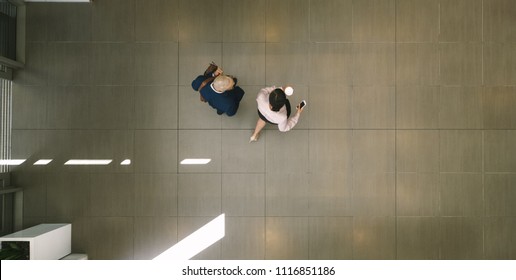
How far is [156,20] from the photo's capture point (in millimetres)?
5035

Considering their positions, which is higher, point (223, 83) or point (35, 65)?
point (35, 65)

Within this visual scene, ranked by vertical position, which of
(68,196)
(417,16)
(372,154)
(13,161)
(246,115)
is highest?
(417,16)

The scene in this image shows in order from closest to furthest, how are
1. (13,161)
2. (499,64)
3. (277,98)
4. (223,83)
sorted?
(277,98) → (223,83) → (13,161) → (499,64)

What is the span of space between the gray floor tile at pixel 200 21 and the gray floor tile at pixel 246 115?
0.85 meters

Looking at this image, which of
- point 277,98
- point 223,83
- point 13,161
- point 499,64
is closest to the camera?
point 277,98

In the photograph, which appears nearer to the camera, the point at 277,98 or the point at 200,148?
the point at 277,98

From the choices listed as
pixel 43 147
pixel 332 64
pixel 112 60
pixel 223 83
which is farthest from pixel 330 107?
pixel 43 147

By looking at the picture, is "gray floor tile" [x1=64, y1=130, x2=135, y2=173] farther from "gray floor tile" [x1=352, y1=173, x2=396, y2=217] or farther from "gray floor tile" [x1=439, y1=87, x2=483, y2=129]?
"gray floor tile" [x1=439, y1=87, x2=483, y2=129]

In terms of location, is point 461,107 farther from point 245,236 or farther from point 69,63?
point 69,63

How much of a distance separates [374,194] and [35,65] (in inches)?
199

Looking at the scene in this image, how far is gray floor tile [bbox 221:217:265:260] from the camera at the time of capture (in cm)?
499

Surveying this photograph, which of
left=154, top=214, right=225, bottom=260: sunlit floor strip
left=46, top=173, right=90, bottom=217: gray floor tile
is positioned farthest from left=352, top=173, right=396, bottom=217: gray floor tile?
left=46, top=173, right=90, bottom=217: gray floor tile

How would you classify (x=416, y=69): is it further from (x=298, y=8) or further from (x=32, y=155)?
(x=32, y=155)

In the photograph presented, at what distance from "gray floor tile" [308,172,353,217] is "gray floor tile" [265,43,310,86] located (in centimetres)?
136
